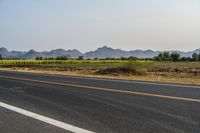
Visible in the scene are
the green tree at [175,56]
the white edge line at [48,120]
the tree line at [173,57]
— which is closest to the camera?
the white edge line at [48,120]

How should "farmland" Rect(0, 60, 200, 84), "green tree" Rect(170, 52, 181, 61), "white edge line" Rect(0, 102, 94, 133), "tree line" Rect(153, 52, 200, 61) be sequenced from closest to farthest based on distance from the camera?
"white edge line" Rect(0, 102, 94, 133) < "farmland" Rect(0, 60, 200, 84) < "tree line" Rect(153, 52, 200, 61) < "green tree" Rect(170, 52, 181, 61)

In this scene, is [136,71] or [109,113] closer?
[109,113]

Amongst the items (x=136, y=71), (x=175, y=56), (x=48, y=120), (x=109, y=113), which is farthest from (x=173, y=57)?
(x=48, y=120)

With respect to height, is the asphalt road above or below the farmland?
above

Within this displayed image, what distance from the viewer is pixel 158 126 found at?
546 cm

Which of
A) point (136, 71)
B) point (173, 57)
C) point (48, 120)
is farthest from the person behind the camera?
point (173, 57)

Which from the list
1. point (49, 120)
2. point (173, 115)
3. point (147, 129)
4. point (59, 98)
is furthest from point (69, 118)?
point (59, 98)

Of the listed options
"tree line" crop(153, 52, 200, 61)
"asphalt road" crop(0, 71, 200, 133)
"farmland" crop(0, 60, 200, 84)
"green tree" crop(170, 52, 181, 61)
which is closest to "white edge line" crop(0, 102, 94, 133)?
"asphalt road" crop(0, 71, 200, 133)

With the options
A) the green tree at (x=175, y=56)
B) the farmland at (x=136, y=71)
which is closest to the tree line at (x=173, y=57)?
the green tree at (x=175, y=56)

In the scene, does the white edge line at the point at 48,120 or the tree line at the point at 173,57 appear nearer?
the white edge line at the point at 48,120

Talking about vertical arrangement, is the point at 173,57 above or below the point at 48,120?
below

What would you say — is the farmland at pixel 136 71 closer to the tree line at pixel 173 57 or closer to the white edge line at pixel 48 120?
the white edge line at pixel 48 120

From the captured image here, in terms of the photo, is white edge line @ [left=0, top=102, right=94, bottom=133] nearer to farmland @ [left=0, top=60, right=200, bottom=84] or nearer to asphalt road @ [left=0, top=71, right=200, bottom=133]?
asphalt road @ [left=0, top=71, right=200, bottom=133]

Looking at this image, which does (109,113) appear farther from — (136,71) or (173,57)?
(173,57)
